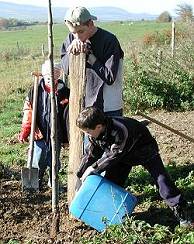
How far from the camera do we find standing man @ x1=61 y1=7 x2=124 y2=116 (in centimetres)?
401

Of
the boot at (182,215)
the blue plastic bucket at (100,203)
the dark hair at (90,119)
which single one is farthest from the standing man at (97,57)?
the boot at (182,215)

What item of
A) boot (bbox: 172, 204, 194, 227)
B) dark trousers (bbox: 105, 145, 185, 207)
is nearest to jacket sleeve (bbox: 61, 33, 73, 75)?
dark trousers (bbox: 105, 145, 185, 207)

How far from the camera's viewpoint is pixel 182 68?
11398 millimetres

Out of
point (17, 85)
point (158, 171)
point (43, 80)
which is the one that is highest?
point (43, 80)

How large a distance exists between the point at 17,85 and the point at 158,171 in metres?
13.0

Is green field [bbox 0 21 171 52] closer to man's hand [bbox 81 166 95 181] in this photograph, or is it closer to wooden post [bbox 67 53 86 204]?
wooden post [bbox 67 53 86 204]

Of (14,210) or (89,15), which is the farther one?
(14,210)

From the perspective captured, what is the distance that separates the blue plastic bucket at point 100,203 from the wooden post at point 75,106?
38 centimetres

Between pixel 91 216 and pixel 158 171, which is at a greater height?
pixel 158 171

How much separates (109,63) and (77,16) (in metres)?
0.48

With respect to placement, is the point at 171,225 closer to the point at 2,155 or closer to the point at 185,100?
the point at 2,155

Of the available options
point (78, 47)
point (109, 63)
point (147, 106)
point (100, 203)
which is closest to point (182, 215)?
point (100, 203)

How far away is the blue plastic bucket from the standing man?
66cm

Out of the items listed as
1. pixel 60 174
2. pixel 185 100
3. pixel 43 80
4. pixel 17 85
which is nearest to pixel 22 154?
pixel 60 174
